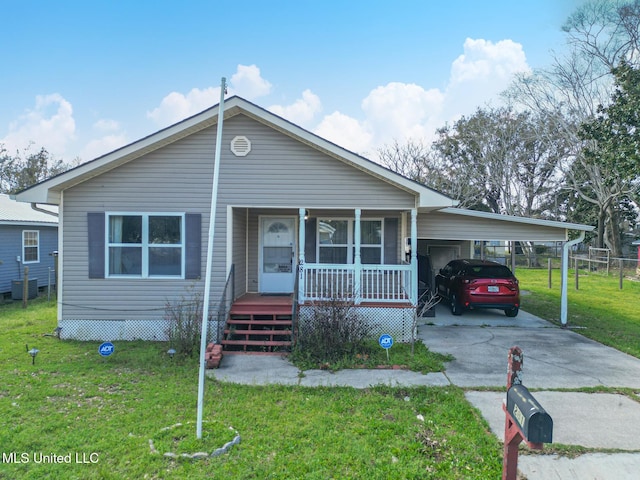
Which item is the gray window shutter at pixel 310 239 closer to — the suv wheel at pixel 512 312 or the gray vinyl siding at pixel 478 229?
the gray vinyl siding at pixel 478 229

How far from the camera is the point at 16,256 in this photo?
13.0 m

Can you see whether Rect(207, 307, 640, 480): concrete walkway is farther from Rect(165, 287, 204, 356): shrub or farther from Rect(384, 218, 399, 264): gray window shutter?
Rect(384, 218, 399, 264): gray window shutter

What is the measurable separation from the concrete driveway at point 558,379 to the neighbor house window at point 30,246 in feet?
44.1

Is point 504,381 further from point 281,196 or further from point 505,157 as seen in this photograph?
point 505,157

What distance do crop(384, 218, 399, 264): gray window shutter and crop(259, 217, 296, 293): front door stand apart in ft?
7.45

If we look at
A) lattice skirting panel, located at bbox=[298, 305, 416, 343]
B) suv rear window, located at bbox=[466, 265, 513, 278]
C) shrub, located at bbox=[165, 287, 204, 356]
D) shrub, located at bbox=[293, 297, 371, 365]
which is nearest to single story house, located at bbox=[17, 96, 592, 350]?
lattice skirting panel, located at bbox=[298, 305, 416, 343]

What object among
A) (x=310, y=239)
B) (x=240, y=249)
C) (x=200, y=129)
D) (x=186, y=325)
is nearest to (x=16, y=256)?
(x=240, y=249)

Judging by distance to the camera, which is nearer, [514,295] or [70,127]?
[514,295]

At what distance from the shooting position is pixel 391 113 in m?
26.2

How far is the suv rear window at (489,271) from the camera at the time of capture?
9.98 meters

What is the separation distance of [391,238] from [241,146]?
419 centimetres

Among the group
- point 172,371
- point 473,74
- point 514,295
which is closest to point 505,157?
point 473,74

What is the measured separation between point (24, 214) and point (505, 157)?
31885 millimetres

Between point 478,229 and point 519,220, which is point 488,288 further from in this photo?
point 519,220
